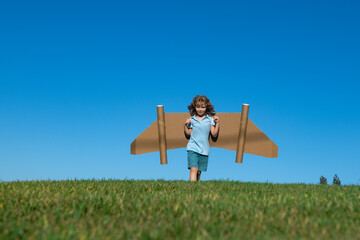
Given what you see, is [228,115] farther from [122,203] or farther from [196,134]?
[122,203]

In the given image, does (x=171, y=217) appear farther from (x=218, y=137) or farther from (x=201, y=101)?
(x=218, y=137)

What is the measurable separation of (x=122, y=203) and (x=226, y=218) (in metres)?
1.42

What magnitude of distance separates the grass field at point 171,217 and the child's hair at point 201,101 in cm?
418

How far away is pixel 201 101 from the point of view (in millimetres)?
9242

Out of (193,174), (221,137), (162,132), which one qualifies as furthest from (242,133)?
(162,132)

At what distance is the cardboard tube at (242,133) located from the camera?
31.4 ft

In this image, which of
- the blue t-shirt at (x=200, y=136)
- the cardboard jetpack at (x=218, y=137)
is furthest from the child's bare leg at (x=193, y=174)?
the cardboard jetpack at (x=218, y=137)

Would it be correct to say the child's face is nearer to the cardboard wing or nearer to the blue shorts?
→ the cardboard wing

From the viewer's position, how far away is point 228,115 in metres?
9.74

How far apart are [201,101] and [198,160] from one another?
4.95ft

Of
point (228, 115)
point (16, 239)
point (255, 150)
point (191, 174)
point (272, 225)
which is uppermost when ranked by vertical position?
point (228, 115)

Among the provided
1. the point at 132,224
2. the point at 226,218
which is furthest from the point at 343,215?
the point at 132,224

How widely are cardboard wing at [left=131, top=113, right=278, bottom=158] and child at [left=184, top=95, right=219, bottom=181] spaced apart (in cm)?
26

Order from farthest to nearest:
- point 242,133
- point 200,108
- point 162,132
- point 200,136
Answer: point 242,133
point 162,132
point 200,108
point 200,136
